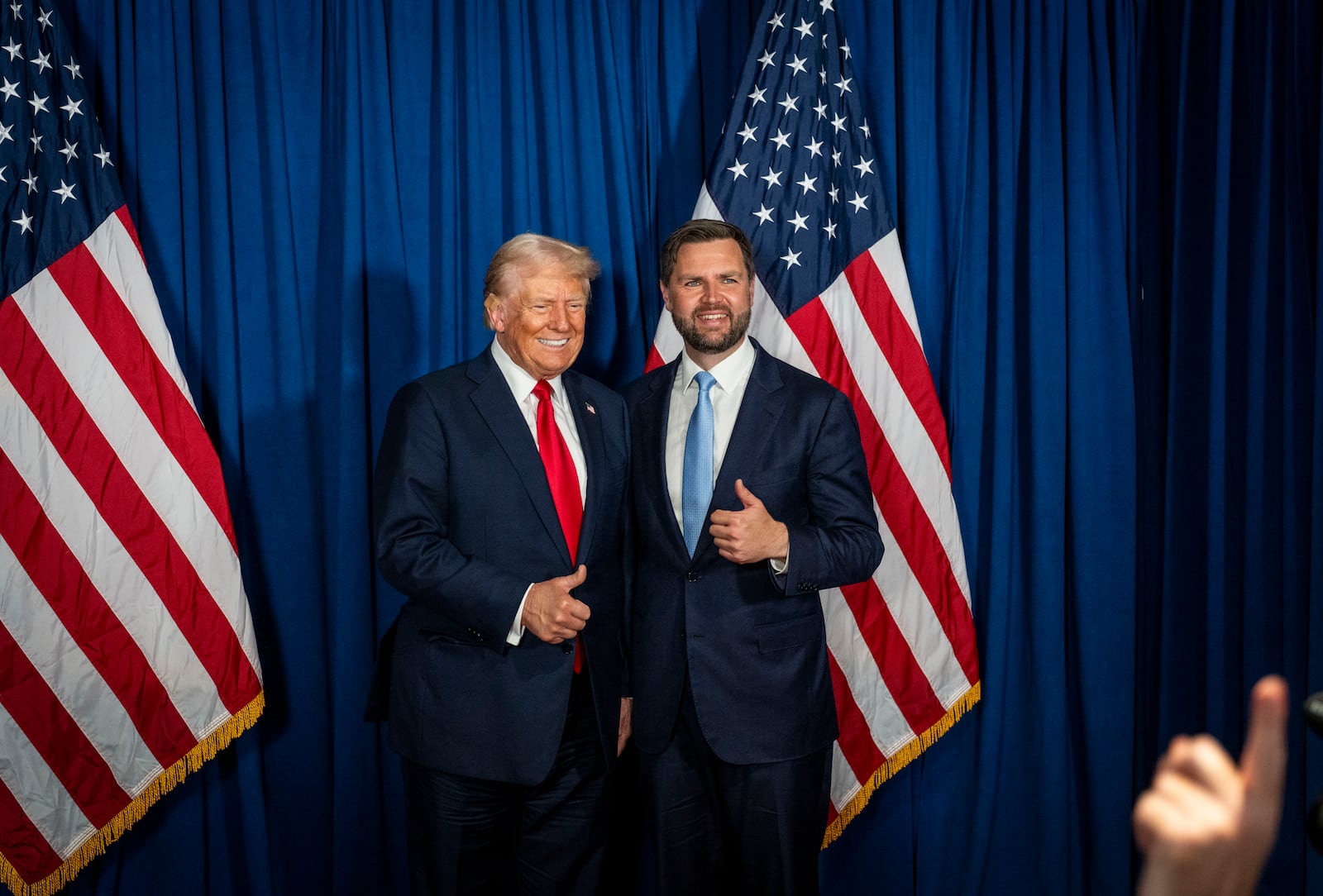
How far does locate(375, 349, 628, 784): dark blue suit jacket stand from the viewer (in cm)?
215

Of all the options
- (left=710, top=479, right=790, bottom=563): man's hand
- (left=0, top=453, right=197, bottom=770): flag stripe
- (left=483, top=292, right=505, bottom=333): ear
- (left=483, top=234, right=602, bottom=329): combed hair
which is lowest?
(left=0, top=453, right=197, bottom=770): flag stripe

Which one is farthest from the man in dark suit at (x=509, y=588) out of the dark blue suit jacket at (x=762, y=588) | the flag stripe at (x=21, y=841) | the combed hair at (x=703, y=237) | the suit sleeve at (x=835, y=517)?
the flag stripe at (x=21, y=841)

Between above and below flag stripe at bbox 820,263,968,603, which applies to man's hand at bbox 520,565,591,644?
below

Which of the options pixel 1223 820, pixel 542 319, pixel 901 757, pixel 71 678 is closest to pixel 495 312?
pixel 542 319

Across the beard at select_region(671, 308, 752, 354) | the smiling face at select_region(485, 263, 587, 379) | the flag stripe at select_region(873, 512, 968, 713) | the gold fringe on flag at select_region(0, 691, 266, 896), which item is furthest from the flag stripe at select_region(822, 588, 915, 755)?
the gold fringe on flag at select_region(0, 691, 266, 896)

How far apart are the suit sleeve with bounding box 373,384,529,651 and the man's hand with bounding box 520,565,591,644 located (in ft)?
0.12

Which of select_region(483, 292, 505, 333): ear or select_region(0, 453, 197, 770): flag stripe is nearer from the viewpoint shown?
select_region(483, 292, 505, 333): ear

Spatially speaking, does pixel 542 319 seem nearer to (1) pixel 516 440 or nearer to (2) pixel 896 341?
(1) pixel 516 440

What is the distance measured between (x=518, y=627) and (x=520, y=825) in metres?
0.59

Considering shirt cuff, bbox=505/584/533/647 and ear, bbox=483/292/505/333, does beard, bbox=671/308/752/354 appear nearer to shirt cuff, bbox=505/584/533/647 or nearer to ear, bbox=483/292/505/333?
ear, bbox=483/292/505/333

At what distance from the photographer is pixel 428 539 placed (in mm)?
2123

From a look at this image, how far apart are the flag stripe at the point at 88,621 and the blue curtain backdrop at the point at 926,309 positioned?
35cm

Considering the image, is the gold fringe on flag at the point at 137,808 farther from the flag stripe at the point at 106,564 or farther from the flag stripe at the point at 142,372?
the flag stripe at the point at 142,372

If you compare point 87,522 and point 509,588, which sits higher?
point 87,522
